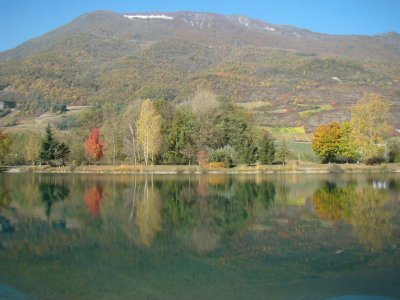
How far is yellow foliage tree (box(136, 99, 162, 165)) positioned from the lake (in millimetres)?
35972

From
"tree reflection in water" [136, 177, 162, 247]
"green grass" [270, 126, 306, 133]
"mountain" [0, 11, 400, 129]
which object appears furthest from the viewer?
"mountain" [0, 11, 400, 129]

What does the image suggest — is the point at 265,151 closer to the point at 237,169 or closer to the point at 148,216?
the point at 237,169

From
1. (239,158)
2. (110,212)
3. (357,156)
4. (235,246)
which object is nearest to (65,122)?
(239,158)

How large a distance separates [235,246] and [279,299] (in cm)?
514

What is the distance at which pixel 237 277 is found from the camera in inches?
445

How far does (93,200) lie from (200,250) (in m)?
15.0

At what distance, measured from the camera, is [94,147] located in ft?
219

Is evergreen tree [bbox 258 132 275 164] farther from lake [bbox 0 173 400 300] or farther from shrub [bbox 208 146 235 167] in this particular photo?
lake [bbox 0 173 400 300]

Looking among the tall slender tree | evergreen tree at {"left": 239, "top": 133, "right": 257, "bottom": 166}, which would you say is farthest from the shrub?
the tall slender tree

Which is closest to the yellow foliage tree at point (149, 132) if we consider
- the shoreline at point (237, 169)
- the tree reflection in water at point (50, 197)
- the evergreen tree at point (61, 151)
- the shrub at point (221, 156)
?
the shoreline at point (237, 169)

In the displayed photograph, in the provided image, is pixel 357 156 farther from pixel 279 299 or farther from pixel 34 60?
pixel 34 60

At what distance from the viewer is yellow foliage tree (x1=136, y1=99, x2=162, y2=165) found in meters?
62.0

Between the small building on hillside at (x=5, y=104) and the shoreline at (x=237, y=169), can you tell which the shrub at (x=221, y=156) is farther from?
the small building on hillside at (x=5, y=104)

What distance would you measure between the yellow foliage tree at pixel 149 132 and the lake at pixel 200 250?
3597 centimetres
